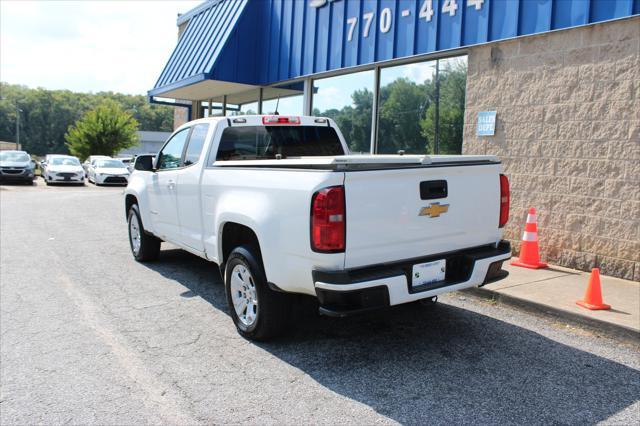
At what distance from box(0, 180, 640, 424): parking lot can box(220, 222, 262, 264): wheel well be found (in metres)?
0.66

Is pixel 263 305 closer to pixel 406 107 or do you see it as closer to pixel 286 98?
pixel 406 107

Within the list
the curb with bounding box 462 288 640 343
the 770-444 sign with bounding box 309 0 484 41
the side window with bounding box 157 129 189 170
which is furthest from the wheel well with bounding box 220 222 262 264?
the 770-444 sign with bounding box 309 0 484 41

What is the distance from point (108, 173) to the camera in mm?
25656

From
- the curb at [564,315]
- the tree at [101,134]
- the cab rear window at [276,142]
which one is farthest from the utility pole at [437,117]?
the tree at [101,134]

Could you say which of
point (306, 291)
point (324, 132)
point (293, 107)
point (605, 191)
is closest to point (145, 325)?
point (306, 291)

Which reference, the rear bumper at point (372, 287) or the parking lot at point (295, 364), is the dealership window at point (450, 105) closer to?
the parking lot at point (295, 364)

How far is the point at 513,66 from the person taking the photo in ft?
25.5

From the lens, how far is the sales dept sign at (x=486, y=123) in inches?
317

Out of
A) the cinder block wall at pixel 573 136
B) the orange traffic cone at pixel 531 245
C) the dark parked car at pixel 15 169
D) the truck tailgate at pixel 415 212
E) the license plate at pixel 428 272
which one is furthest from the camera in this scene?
the dark parked car at pixel 15 169

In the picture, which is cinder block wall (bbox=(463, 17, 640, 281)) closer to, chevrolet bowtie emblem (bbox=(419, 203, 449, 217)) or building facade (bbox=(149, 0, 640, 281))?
building facade (bbox=(149, 0, 640, 281))

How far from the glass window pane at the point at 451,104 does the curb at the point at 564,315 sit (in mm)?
3630

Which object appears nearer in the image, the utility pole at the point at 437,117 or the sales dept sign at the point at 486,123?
the sales dept sign at the point at 486,123

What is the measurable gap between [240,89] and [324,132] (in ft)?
30.7

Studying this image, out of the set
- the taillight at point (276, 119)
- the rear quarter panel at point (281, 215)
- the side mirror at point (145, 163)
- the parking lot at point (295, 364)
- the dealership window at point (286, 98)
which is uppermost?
the dealership window at point (286, 98)
